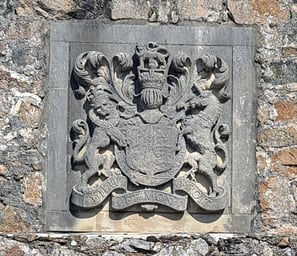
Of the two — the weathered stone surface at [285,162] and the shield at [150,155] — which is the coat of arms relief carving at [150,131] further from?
the weathered stone surface at [285,162]

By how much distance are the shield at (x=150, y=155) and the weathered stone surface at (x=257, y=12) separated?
850mm

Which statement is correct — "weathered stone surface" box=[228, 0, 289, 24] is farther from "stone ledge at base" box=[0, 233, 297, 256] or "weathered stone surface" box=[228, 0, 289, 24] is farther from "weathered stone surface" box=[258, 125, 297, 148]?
"stone ledge at base" box=[0, 233, 297, 256]

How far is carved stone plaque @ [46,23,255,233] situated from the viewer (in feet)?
29.6

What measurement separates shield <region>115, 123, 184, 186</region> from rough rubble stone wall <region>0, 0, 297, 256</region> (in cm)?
37

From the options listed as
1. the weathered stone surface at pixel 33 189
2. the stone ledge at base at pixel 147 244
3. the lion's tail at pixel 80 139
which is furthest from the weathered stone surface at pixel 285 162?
the weathered stone surface at pixel 33 189

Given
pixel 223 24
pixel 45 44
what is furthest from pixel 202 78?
pixel 45 44

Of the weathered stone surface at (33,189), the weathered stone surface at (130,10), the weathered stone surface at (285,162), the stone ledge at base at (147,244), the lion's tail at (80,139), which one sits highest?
the weathered stone surface at (130,10)

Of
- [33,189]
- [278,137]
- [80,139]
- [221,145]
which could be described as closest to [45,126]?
[80,139]

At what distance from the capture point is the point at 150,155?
9016 millimetres

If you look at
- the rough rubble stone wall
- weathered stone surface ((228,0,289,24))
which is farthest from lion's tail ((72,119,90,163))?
weathered stone surface ((228,0,289,24))

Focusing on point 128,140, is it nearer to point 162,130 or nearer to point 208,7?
point 162,130

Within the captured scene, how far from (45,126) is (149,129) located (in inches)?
24.1

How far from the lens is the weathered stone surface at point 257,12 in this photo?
9320 millimetres

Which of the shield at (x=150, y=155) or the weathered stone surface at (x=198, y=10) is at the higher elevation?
the weathered stone surface at (x=198, y=10)
